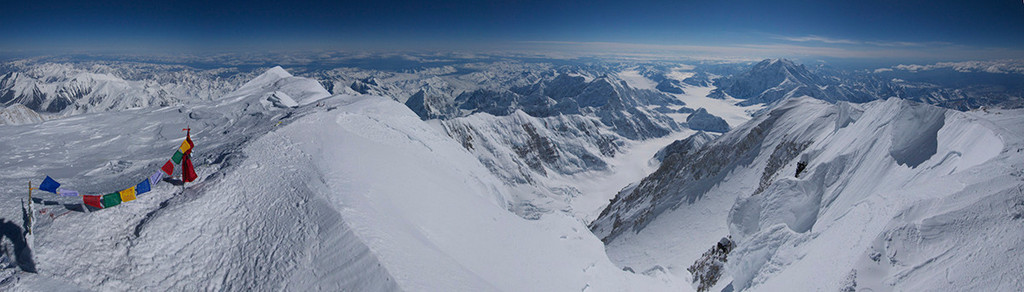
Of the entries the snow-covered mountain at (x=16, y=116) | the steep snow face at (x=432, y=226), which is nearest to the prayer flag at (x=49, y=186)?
the steep snow face at (x=432, y=226)

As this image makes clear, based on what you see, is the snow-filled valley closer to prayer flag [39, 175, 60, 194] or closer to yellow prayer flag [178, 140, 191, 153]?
prayer flag [39, 175, 60, 194]

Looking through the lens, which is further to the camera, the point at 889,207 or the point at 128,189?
the point at 128,189

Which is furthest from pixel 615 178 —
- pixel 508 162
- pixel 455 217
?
pixel 455 217

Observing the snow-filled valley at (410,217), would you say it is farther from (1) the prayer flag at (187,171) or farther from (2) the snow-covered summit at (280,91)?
(2) the snow-covered summit at (280,91)

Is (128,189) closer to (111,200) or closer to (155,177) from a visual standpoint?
(111,200)

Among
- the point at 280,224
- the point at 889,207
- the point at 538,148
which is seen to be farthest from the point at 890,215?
the point at 538,148
